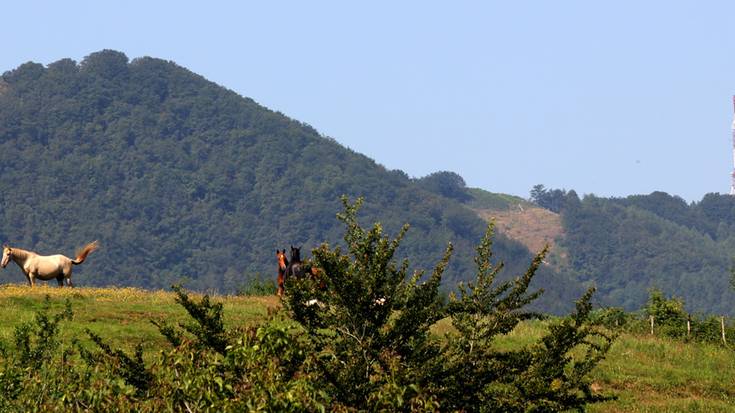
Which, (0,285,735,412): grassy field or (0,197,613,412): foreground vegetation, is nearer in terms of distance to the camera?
(0,197,613,412): foreground vegetation

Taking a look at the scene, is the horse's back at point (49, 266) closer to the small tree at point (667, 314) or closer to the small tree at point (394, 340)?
the small tree at point (667, 314)

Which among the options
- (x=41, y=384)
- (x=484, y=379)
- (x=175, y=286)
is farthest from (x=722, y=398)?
(x=41, y=384)

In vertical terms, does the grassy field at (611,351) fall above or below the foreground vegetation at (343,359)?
below

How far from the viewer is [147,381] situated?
68.8 feet

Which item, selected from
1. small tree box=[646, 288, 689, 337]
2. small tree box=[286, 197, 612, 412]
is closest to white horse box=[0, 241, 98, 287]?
small tree box=[646, 288, 689, 337]

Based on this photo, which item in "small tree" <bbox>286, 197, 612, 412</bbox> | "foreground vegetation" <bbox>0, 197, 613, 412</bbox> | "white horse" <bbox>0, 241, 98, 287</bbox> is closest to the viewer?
"foreground vegetation" <bbox>0, 197, 613, 412</bbox>

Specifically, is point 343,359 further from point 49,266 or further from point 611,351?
point 49,266

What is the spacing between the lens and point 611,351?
41875 millimetres

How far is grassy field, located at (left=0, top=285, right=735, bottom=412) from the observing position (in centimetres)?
3572

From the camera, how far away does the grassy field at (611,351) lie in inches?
1406

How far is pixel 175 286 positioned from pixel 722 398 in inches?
805

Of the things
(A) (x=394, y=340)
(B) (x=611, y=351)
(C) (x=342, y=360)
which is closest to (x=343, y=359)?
(C) (x=342, y=360)

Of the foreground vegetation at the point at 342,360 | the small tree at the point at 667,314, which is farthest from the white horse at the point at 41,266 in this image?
the foreground vegetation at the point at 342,360

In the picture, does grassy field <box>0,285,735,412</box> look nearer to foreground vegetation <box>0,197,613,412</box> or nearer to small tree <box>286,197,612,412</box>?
foreground vegetation <box>0,197,613,412</box>
